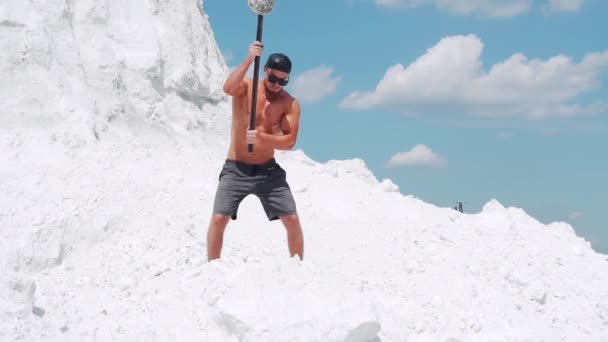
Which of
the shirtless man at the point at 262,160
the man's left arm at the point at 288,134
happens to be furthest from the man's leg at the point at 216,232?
the man's left arm at the point at 288,134

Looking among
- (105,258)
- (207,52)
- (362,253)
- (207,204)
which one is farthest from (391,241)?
(207,52)

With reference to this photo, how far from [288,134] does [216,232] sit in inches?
34.8

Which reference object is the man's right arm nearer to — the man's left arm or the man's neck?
the man's neck

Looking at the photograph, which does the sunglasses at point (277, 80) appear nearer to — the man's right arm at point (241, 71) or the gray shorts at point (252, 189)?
the man's right arm at point (241, 71)

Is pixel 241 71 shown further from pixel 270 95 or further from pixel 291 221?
pixel 291 221

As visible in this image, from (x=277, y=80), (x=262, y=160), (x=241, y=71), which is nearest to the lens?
(x=241, y=71)

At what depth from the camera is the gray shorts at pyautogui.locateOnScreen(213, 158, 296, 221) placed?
14.4 ft

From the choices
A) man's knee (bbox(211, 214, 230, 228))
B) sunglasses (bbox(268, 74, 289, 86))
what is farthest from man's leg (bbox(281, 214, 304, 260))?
sunglasses (bbox(268, 74, 289, 86))

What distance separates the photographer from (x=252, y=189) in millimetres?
4418

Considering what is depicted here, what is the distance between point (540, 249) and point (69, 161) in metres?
5.66

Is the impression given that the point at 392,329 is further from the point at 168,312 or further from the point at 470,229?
the point at 470,229

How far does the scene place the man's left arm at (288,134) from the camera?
13.9 feet

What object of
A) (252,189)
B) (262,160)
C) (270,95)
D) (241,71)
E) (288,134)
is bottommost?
(252,189)

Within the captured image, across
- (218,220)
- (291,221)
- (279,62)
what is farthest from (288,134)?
(218,220)
